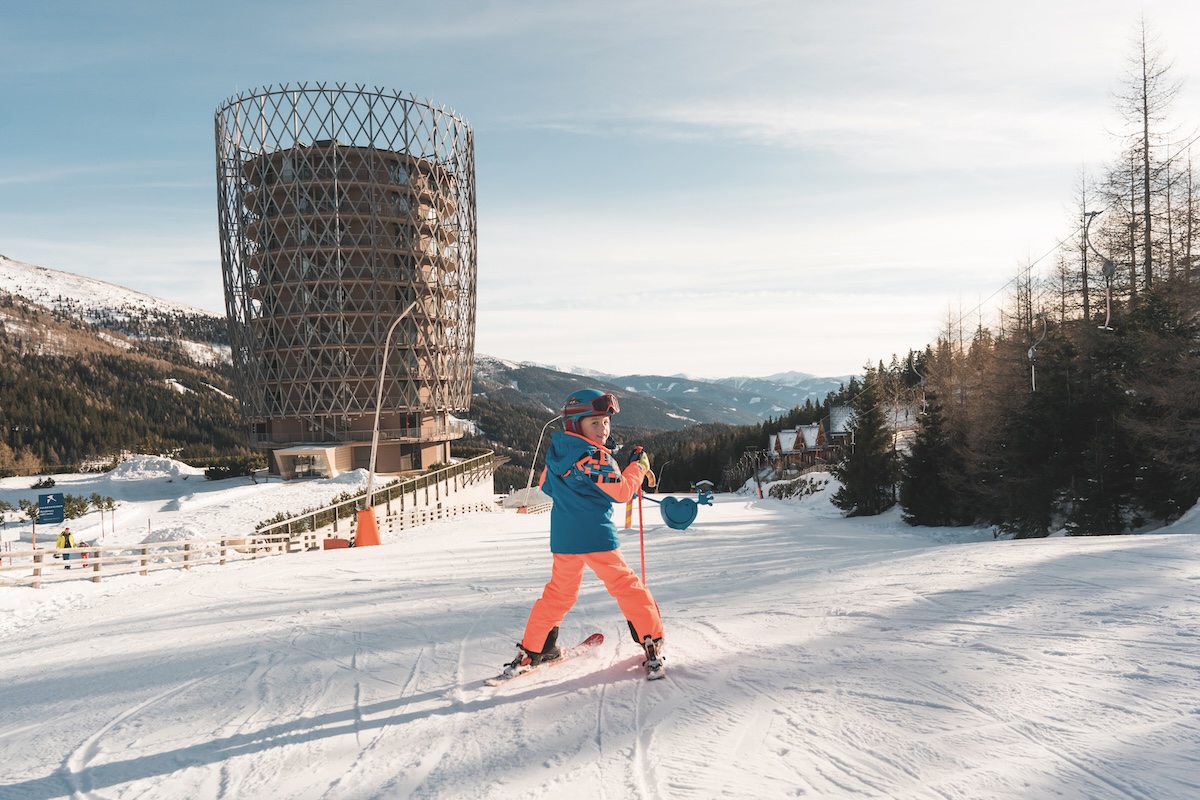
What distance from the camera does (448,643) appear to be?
20.5 feet

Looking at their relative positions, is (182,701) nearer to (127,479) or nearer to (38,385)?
(127,479)

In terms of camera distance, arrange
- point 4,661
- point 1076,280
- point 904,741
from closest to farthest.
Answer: point 904,741
point 4,661
point 1076,280

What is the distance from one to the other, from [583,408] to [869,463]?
94.2ft

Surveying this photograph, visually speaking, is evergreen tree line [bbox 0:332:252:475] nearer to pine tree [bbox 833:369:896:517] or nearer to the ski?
pine tree [bbox 833:369:896:517]

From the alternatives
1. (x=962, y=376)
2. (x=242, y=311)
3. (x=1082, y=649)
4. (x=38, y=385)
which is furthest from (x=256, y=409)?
(x=38, y=385)

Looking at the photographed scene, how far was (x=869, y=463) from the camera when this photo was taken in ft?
101

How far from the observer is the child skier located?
493cm

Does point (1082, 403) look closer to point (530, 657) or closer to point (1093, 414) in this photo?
point (1093, 414)

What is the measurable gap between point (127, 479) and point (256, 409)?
11.1 metres

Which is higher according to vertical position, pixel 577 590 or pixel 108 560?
pixel 577 590

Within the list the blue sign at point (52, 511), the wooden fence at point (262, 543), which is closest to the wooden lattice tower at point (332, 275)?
the wooden fence at point (262, 543)

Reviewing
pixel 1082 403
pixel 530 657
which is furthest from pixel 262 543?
pixel 1082 403

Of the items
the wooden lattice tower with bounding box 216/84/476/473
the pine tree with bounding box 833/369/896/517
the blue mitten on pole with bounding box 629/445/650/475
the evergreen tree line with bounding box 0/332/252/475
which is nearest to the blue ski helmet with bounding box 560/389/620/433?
the blue mitten on pole with bounding box 629/445/650/475

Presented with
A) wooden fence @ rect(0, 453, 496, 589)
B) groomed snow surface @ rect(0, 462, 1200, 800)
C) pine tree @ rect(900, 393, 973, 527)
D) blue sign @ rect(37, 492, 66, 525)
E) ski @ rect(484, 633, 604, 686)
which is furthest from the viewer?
pine tree @ rect(900, 393, 973, 527)
